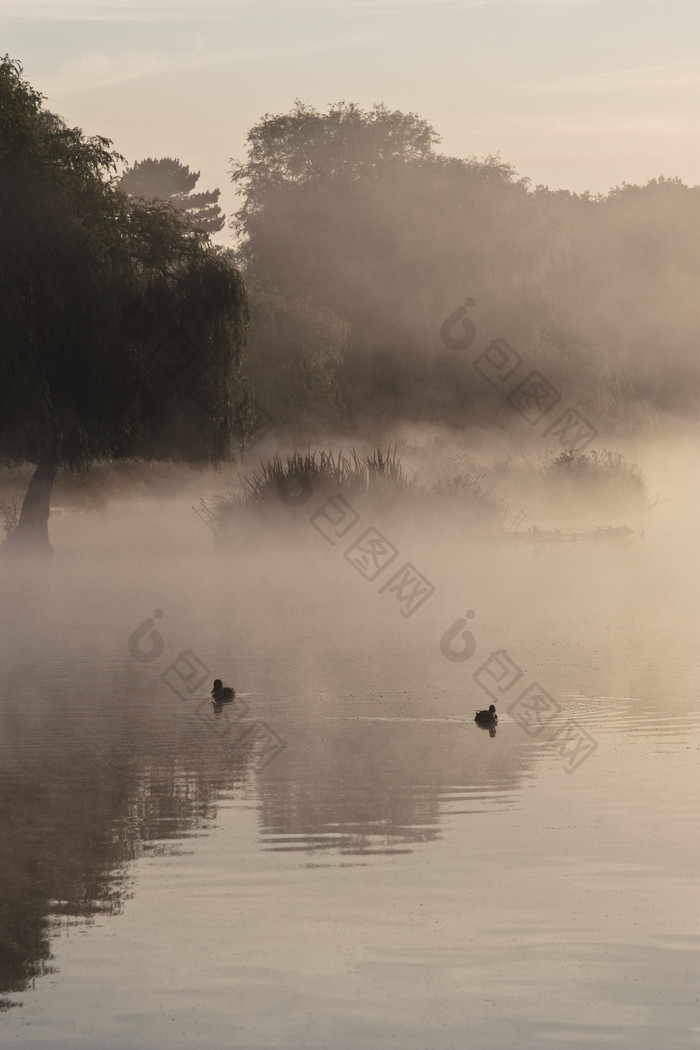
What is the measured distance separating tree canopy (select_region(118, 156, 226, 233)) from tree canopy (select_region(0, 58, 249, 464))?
6032 cm

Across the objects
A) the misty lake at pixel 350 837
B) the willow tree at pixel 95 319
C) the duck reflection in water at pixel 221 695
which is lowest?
the misty lake at pixel 350 837

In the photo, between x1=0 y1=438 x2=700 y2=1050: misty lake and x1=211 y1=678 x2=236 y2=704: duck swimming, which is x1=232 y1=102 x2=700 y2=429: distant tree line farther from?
x1=211 y1=678 x2=236 y2=704: duck swimming

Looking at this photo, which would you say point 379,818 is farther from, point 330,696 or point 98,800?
point 330,696

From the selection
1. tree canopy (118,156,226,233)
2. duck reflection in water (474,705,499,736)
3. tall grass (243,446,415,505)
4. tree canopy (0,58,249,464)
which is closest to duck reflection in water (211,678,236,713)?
duck reflection in water (474,705,499,736)

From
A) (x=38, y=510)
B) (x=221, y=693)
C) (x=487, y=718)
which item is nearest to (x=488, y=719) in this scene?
(x=487, y=718)

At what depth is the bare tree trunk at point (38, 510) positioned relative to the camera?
32469 millimetres

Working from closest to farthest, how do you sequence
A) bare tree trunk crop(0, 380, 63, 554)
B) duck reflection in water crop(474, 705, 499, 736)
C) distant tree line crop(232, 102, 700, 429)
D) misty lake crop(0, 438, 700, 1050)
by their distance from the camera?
misty lake crop(0, 438, 700, 1050), duck reflection in water crop(474, 705, 499, 736), bare tree trunk crop(0, 380, 63, 554), distant tree line crop(232, 102, 700, 429)

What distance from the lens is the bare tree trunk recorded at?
32.5m

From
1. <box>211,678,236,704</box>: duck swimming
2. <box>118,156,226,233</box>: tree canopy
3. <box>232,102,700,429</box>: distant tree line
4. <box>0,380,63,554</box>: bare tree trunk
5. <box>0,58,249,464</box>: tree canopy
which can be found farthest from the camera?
<box>118,156,226,233</box>: tree canopy

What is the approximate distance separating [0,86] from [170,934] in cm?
2582

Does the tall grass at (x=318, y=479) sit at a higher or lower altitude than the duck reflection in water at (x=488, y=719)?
higher

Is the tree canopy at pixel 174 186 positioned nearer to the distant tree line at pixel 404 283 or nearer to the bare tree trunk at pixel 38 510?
the distant tree line at pixel 404 283

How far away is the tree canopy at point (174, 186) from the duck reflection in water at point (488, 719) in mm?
81429

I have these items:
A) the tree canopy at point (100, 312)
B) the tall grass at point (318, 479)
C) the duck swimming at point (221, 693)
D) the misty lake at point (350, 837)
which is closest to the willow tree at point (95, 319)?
the tree canopy at point (100, 312)
